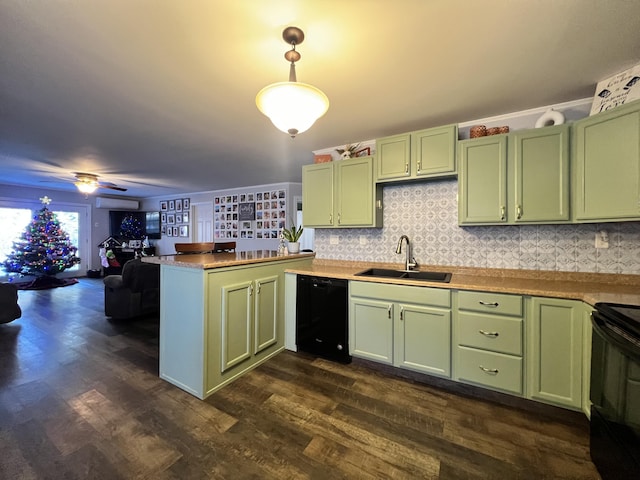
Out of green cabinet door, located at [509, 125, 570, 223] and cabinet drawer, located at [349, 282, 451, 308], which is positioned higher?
green cabinet door, located at [509, 125, 570, 223]

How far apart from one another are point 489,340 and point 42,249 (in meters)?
8.19

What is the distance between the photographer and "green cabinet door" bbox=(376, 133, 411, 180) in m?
2.45

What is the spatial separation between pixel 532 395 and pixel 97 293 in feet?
22.4

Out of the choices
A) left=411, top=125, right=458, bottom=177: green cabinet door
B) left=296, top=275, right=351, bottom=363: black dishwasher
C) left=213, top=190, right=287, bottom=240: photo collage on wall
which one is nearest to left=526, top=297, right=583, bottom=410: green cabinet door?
left=411, top=125, right=458, bottom=177: green cabinet door

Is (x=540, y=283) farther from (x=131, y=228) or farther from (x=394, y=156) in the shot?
(x=131, y=228)

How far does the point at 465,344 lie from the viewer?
1981mm

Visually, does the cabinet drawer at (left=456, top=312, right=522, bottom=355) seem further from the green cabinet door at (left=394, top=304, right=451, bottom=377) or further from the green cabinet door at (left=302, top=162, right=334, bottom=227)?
the green cabinet door at (left=302, top=162, right=334, bottom=227)

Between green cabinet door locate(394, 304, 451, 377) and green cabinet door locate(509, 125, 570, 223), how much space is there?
1.02 meters

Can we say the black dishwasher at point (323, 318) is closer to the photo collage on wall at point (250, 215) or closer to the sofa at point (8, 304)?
the photo collage on wall at point (250, 215)

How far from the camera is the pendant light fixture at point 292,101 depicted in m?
1.26

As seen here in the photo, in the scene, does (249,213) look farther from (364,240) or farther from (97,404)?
(97,404)

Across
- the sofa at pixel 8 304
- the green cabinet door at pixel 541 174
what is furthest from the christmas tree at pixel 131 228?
the green cabinet door at pixel 541 174

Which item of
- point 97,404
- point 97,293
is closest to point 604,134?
point 97,404

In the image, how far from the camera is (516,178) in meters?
2.04
